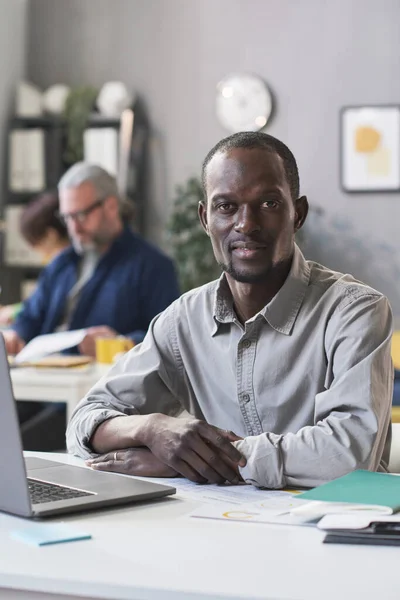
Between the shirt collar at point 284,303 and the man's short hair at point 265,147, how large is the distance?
0.42ft

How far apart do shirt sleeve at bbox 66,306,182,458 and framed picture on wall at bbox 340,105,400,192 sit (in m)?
4.16

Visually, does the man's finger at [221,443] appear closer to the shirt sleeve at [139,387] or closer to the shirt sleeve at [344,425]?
the shirt sleeve at [344,425]

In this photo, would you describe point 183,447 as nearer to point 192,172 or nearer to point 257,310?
point 257,310

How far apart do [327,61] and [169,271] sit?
2688 millimetres

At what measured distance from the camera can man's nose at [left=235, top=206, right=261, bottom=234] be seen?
5.29 feet

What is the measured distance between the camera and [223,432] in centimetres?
147

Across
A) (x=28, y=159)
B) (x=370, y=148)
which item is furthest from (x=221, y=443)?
(x=28, y=159)

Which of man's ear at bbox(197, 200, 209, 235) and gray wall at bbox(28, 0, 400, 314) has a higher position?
gray wall at bbox(28, 0, 400, 314)

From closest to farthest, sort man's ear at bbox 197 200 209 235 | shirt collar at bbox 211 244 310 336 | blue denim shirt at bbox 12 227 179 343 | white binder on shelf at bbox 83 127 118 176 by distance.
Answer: shirt collar at bbox 211 244 310 336
man's ear at bbox 197 200 209 235
blue denim shirt at bbox 12 227 179 343
white binder on shelf at bbox 83 127 118 176

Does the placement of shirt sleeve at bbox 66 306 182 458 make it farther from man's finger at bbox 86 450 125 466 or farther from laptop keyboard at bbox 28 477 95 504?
laptop keyboard at bbox 28 477 95 504

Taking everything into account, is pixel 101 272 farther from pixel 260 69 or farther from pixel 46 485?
pixel 260 69

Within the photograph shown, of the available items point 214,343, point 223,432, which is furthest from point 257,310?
point 223,432

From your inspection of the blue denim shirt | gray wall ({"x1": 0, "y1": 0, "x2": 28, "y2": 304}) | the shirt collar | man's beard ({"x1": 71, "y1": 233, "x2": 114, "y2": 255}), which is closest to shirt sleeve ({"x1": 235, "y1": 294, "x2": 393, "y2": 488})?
the shirt collar

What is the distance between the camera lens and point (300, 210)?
1747 mm
